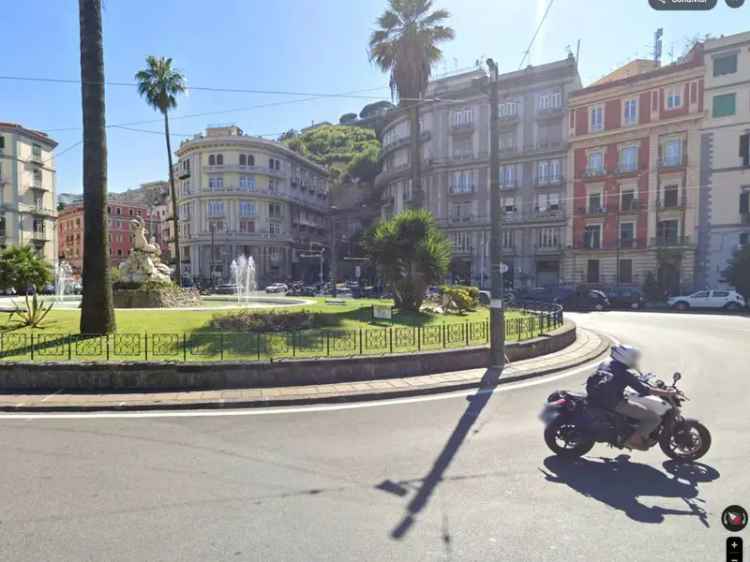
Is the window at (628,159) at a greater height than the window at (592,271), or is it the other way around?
the window at (628,159)

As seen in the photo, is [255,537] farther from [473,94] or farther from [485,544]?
[473,94]

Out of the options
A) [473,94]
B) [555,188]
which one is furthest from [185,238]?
[555,188]

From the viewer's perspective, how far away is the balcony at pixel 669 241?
129 ft

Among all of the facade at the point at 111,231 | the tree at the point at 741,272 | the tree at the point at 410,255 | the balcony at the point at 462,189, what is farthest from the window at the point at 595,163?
the facade at the point at 111,231


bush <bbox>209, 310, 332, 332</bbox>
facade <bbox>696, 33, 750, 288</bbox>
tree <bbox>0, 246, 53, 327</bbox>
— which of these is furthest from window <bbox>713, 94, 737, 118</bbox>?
tree <bbox>0, 246, 53, 327</bbox>

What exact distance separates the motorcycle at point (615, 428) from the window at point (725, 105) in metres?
44.1

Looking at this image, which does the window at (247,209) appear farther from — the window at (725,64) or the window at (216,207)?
the window at (725,64)

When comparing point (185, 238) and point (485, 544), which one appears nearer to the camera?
point (485, 544)

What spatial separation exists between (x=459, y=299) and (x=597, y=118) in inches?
1386

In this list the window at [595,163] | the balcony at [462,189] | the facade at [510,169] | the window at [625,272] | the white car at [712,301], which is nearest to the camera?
the white car at [712,301]

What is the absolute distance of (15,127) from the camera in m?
51.5

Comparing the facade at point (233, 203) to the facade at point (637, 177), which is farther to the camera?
the facade at point (233, 203)

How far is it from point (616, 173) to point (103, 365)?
4641 cm

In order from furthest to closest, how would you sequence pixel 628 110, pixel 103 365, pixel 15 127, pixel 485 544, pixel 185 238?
pixel 185 238 < pixel 15 127 < pixel 628 110 < pixel 103 365 < pixel 485 544
